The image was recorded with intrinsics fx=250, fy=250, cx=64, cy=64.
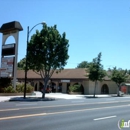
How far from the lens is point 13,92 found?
108ft

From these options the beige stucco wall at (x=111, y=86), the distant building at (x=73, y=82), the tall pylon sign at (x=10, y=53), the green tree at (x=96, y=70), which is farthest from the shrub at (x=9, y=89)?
the beige stucco wall at (x=111, y=86)

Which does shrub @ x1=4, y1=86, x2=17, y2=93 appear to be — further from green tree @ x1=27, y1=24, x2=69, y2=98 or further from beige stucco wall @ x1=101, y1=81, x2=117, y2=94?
beige stucco wall @ x1=101, y1=81, x2=117, y2=94

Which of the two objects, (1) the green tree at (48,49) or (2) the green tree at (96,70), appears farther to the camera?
(2) the green tree at (96,70)

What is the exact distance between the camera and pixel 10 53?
35.3 meters

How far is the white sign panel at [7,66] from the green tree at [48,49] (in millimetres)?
4036

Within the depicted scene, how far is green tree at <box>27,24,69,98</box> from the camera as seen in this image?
3056cm

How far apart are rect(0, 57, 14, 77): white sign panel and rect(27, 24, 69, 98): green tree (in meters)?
4.04

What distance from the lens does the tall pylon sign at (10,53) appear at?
34.6 meters

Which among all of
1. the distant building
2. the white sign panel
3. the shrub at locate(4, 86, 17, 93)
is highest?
the white sign panel

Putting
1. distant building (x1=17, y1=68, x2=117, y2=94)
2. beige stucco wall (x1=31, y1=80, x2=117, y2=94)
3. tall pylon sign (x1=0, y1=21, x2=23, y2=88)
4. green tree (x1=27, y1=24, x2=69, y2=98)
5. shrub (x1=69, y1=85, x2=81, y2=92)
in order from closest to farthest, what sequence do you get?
green tree (x1=27, y1=24, x2=69, y2=98)
tall pylon sign (x1=0, y1=21, x2=23, y2=88)
shrub (x1=69, y1=85, x2=81, y2=92)
beige stucco wall (x1=31, y1=80, x2=117, y2=94)
distant building (x1=17, y1=68, x2=117, y2=94)

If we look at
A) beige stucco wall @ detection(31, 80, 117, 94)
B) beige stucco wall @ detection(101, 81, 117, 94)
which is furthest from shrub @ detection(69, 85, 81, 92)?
beige stucco wall @ detection(101, 81, 117, 94)

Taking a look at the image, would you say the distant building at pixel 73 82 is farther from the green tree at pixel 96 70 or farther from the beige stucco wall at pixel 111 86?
the green tree at pixel 96 70

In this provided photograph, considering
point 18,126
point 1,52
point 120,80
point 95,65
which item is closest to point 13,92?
point 1,52

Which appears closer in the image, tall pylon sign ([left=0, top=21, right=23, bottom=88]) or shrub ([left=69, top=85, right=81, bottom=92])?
tall pylon sign ([left=0, top=21, right=23, bottom=88])
